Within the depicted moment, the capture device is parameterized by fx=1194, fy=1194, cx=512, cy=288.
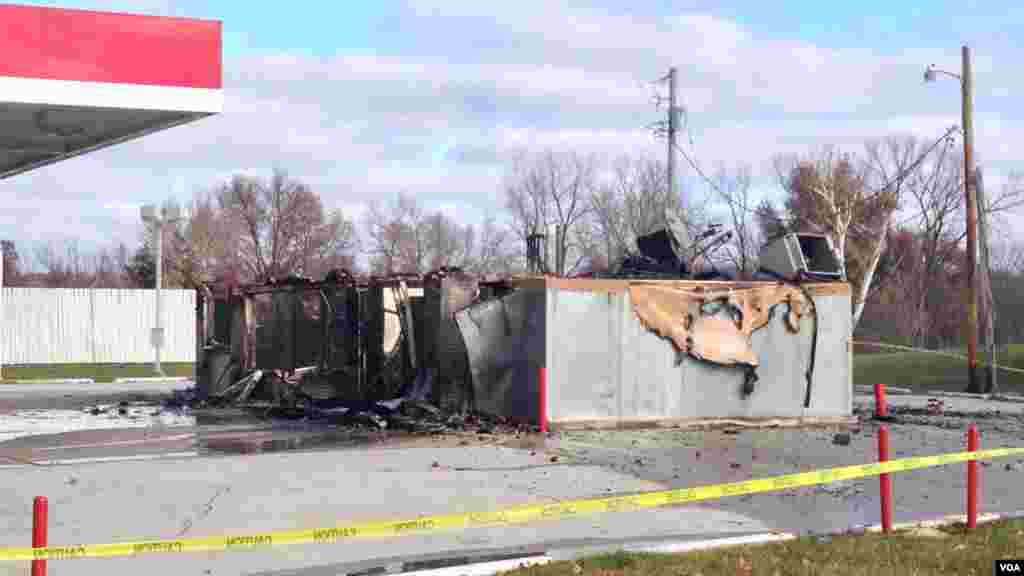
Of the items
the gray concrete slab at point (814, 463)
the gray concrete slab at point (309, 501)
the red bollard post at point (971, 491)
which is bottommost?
the gray concrete slab at point (814, 463)

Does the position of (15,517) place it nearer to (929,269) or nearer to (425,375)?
(425,375)

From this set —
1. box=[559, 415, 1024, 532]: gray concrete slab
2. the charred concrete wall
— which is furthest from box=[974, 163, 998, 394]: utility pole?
the charred concrete wall

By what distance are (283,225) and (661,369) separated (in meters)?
44.9

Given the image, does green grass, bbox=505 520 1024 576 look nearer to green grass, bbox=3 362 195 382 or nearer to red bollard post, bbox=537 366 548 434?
red bollard post, bbox=537 366 548 434

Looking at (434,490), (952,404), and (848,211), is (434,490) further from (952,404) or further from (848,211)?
(848,211)

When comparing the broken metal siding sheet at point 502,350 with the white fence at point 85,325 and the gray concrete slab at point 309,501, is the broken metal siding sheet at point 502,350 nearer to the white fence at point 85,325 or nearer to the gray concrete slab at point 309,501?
the gray concrete slab at point 309,501

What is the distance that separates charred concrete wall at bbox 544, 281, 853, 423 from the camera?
1656 cm

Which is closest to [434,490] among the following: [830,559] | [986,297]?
[830,559]

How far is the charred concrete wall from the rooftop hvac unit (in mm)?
411

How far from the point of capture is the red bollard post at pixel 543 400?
15922 millimetres

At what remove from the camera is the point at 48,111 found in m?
14.9

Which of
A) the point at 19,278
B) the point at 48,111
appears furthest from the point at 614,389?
the point at 19,278

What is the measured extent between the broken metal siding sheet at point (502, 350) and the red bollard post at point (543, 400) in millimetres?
349

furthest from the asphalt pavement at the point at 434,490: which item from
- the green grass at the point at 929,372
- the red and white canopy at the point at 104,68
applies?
the green grass at the point at 929,372
